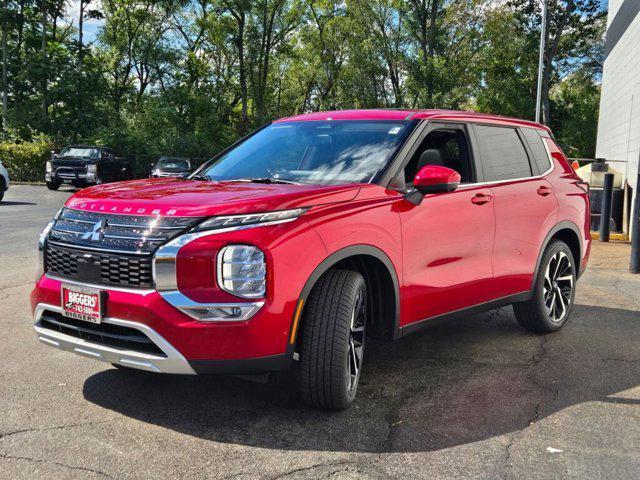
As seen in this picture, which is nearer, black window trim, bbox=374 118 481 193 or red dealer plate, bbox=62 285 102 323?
red dealer plate, bbox=62 285 102 323

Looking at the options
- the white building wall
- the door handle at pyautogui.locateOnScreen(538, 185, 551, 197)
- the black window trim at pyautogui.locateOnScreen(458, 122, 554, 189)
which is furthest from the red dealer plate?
the white building wall

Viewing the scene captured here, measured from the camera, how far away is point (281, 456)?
3.28 m

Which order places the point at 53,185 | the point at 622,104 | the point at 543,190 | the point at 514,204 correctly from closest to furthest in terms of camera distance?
the point at 514,204, the point at 543,190, the point at 622,104, the point at 53,185

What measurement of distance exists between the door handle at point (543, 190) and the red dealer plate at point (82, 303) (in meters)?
3.60

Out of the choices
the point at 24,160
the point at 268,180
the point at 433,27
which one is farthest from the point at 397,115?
the point at 433,27

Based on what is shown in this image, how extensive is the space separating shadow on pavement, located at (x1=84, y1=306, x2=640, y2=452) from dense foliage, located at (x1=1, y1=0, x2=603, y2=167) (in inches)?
1197

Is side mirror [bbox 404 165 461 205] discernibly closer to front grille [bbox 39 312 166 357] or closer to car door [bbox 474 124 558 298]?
car door [bbox 474 124 558 298]

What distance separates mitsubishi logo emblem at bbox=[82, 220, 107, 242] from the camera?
Answer: 3555mm

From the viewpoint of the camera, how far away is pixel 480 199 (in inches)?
188

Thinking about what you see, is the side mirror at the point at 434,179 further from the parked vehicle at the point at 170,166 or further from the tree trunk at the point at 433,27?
the tree trunk at the point at 433,27

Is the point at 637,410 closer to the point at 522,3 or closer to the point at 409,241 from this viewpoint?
the point at 409,241

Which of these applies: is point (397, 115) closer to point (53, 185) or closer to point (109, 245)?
point (109, 245)

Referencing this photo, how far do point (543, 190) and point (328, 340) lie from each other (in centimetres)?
277

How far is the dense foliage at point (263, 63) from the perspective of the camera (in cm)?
3516
